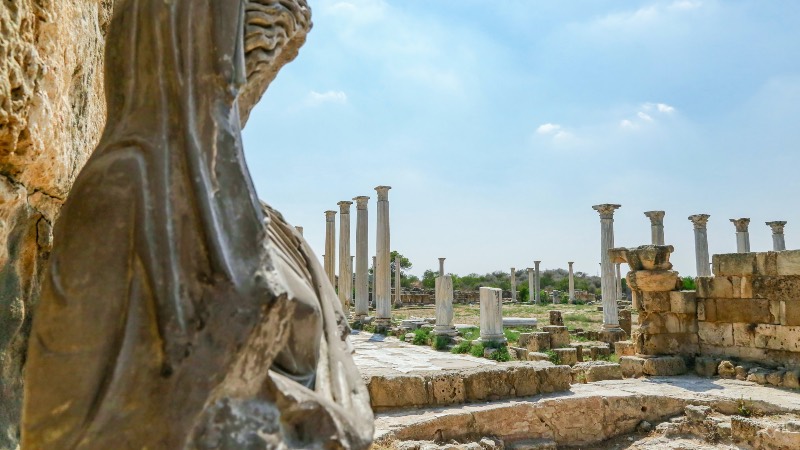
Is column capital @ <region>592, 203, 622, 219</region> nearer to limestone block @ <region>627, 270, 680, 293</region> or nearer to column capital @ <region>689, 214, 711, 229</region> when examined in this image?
column capital @ <region>689, 214, 711, 229</region>

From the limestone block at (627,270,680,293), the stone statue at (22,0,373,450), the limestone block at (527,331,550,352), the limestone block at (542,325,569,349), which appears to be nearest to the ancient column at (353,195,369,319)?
the limestone block at (542,325,569,349)

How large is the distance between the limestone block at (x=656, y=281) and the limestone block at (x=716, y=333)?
987 mm

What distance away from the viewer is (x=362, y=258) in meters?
23.2

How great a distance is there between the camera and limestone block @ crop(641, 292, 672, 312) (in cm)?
1168

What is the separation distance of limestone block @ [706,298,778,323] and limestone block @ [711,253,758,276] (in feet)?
1.78

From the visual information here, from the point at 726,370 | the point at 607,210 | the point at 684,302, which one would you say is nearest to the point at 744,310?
the point at 684,302

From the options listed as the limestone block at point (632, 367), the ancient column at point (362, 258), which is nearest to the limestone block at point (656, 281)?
the limestone block at point (632, 367)

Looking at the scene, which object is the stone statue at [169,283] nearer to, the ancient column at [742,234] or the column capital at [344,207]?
the column capital at [344,207]

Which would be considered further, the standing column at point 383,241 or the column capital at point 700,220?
the column capital at point 700,220

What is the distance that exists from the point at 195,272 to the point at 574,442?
25.7 ft

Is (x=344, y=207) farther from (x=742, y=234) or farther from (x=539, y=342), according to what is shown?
(x=742, y=234)

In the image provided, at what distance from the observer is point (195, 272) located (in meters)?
1.10

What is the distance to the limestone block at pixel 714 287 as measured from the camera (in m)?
11.1

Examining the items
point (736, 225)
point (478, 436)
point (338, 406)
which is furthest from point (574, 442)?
point (736, 225)
